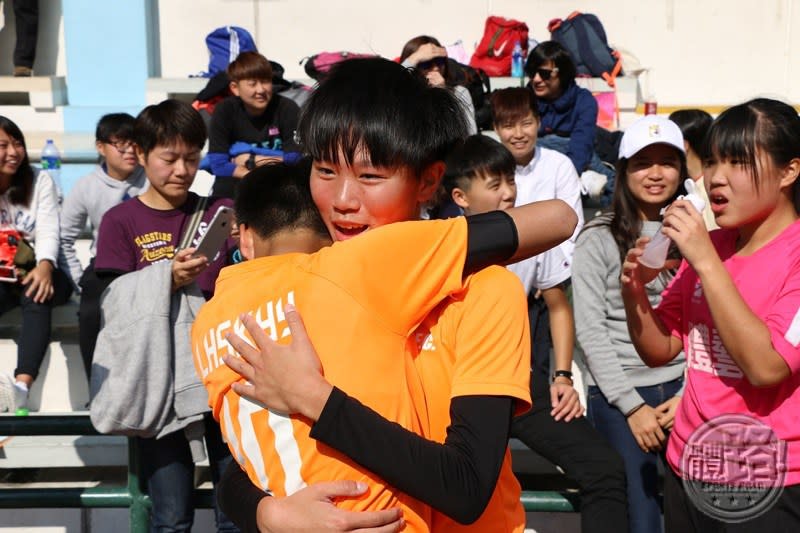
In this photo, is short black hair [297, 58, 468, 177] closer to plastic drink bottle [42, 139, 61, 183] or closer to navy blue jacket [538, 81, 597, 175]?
navy blue jacket [538, 81, 597, 175]

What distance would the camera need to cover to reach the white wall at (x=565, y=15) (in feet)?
31.0

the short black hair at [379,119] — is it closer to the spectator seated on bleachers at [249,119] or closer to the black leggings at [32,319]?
the black leggings at [32,319]

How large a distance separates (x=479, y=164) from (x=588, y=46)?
4.89 meters

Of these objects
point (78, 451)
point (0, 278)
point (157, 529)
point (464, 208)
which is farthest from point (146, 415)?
point (0, 278)

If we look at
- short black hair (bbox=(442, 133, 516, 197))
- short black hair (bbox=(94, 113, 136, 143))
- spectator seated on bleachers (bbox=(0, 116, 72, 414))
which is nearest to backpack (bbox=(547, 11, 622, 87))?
short black hair (bbox=(94, 113, 136, 143))

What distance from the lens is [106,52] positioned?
866 centimetres

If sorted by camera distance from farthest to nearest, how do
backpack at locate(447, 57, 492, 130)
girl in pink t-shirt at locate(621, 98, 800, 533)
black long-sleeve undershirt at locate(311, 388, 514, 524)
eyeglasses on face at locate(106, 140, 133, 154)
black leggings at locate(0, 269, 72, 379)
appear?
backpack at locate(447, 57, 492, 130) → eyeglasses on face at locate(106, 140, 133, 154) → black leggings at locate(0, 269, 72, 379) → girl in pink t-shirt at locate(621, 98, 800, 533) → black long-sleeve undershirt at locate(311, 388, 514, 524)

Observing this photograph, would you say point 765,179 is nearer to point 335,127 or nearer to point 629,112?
point 335,127

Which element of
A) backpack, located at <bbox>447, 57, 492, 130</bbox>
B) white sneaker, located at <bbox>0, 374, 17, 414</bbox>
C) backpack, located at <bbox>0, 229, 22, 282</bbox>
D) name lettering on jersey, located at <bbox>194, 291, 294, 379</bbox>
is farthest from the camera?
backpack, located at <bbox>447, 57, 492, 130</bbox>

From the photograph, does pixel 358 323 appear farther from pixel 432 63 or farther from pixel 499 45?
pixel 499 45

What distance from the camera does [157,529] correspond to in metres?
3.28

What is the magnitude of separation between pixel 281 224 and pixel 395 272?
0.41 metres

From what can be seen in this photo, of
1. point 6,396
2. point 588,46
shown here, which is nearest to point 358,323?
point 6,396

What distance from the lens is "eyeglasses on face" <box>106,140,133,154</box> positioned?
16.9 ft
